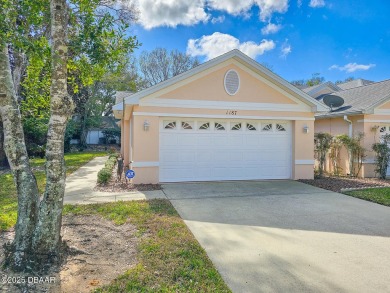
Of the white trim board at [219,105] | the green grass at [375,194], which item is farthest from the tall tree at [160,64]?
the green grass at [375,194]

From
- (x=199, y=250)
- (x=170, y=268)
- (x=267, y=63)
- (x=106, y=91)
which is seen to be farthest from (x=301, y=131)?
(x=267, y=63)

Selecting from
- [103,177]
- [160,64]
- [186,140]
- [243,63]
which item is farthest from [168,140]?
[160,64]

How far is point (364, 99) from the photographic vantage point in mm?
12250

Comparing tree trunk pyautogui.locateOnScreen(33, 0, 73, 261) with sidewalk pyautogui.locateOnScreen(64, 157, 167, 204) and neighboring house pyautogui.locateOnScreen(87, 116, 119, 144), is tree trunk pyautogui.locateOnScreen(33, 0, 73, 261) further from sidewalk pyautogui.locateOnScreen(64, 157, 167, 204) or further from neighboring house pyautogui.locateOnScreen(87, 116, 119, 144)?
neighboring house pyautogui.locateOnScreen(87, 116, 119, 144)

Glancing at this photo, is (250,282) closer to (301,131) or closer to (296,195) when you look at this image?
(296,195)

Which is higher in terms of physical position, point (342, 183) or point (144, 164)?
point (144, 164)

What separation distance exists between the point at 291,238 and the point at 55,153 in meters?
4.08

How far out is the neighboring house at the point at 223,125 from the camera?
8.99 meters

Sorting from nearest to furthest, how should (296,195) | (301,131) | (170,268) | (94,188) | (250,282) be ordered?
(250,282) < (170,268) < (296,195) < (94,188) < (301,131)

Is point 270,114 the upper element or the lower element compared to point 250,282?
upper

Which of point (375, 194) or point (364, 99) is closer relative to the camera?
point (375, 194)

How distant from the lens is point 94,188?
28.0 ft

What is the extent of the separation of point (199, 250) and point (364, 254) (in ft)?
8.40

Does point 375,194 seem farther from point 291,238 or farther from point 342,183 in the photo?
Result: point 291,238
